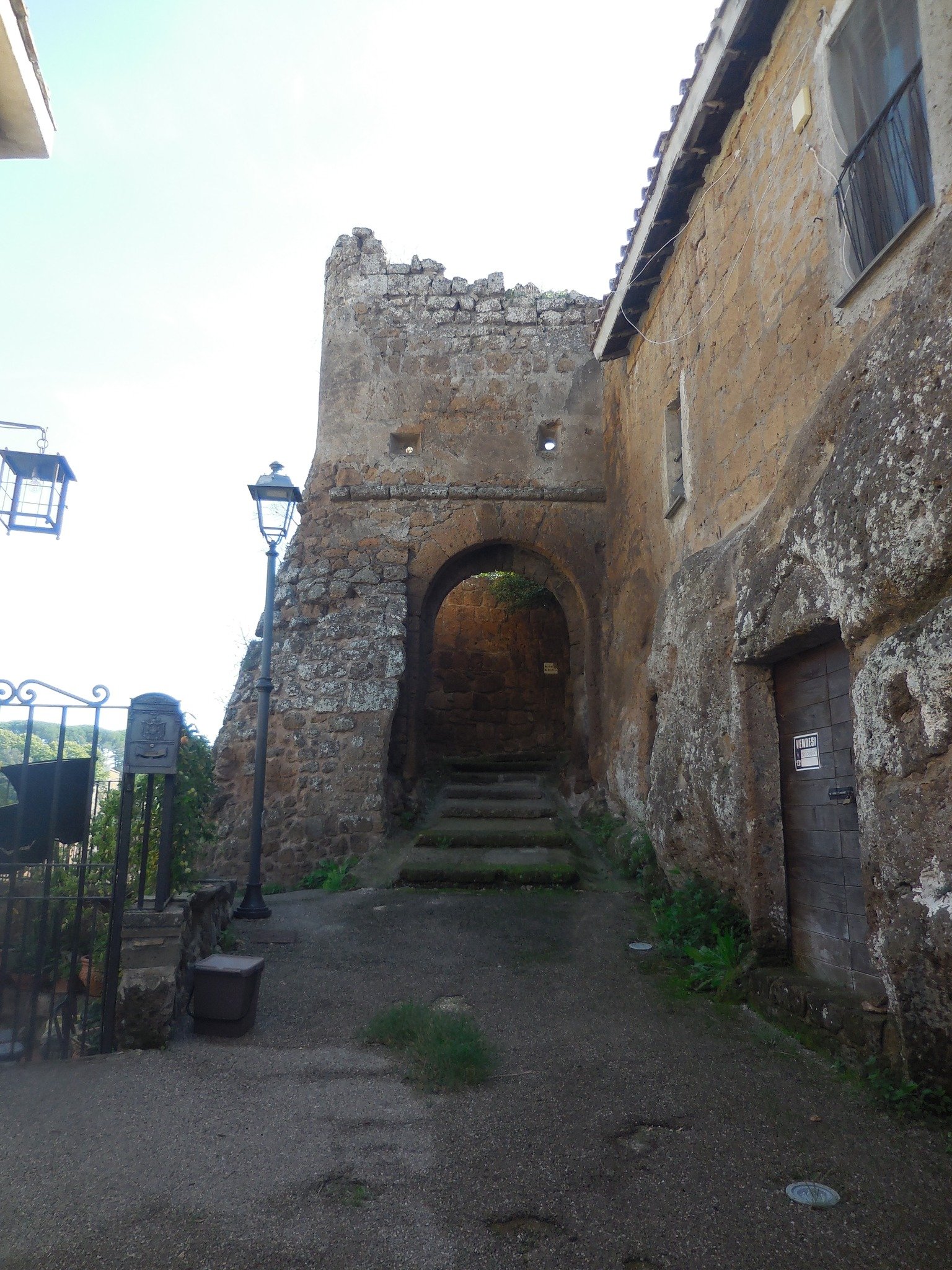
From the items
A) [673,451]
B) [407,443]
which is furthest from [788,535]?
[407,443]

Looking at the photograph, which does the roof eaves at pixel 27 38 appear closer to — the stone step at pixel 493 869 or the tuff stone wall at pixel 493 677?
the stone step at pixel 493 869

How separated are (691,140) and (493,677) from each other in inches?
307

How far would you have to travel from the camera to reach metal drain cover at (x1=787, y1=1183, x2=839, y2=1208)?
2314 millimetres

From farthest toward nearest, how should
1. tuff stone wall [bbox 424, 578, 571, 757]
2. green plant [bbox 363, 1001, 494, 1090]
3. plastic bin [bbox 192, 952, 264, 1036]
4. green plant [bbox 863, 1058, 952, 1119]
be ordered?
tuff stone wall [bbox 424, 578, 571, 757] → plastic bin [bbox 192, 952, 264, 1036] → green plant [bbox 363, 1001, 494, 1090] → green plant [bbox 863, 1058, 952, 1119]

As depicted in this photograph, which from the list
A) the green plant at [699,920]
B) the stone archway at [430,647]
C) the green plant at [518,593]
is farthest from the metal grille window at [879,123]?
the green plant at [518,593]

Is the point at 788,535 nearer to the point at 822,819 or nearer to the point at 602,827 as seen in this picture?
the point at 822,819

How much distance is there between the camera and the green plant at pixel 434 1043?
10.6 feet

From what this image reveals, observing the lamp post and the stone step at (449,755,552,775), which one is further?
the stone step at (449,755,552,775)

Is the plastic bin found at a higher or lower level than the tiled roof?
lower

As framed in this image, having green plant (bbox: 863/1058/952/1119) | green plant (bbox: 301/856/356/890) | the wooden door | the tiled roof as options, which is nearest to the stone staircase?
green plant (bbox: 301/856/356/890)

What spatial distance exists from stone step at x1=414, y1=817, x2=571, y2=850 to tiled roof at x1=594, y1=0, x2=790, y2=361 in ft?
15.7

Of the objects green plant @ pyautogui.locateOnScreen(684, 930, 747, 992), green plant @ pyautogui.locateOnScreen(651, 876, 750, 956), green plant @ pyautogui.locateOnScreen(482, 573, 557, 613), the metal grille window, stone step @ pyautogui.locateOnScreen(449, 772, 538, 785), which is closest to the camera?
the metal grille window

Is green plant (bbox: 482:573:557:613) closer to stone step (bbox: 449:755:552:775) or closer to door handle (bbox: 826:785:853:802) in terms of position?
stone step (bbox: 449:755:552:775)

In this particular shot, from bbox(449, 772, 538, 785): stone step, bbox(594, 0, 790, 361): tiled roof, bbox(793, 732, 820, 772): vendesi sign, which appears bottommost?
bbox(449, 772, 538, 785): stone step
